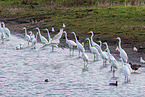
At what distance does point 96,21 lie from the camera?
2884 cm

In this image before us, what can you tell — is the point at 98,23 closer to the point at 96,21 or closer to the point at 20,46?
the point at 96,21

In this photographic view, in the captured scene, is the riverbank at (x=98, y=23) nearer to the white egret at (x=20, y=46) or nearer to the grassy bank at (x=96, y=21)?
the grassy bank at (x=96, y=21)

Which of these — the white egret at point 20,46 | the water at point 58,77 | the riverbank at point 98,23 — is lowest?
the water at point 58,77

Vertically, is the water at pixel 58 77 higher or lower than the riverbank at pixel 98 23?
lower

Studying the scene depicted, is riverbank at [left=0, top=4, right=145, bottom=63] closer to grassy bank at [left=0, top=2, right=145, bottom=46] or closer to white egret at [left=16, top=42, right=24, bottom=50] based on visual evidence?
grassy bank at [left=0, top=2, right=145, bottom=46]

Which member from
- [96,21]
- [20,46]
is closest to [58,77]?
[20,46]

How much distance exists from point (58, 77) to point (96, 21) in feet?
48.1

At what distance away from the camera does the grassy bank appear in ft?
77.2

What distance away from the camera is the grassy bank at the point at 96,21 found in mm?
23531

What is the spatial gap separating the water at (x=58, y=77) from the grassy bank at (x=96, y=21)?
15.2 feet

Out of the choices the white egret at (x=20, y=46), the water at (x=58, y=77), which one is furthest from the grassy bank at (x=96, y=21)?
the water at (x=58, y=77)

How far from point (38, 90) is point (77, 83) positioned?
1.72 m

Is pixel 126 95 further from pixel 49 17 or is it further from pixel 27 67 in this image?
pixel 49 17

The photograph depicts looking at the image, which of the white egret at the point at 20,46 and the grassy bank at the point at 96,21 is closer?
the white egret at the point at 20,46
